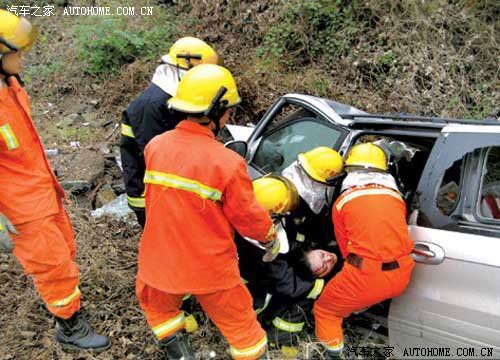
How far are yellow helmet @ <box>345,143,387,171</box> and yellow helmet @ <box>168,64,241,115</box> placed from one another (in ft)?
2.93

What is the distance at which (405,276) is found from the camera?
8.29 feet

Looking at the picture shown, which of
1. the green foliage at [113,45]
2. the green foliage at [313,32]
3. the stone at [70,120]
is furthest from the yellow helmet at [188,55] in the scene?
the green foliage at [113,45]

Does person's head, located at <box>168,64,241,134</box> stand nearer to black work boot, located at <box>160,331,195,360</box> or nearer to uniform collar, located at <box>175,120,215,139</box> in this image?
uniform collar, located at <box>175,120,215,139</box>

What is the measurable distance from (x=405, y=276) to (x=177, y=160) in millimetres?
1374

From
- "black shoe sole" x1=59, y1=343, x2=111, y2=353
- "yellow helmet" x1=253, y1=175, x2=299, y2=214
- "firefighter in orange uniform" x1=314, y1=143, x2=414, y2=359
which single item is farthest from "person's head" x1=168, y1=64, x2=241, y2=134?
"black shoe sole" x1=59, y1=343, x2=111, y2=353

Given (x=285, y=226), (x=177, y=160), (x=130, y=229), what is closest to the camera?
(x=177, y=160)

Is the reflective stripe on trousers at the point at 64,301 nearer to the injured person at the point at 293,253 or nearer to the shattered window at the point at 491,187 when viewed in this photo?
the injured person at the point at 293,253

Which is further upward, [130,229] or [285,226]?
[285,226]

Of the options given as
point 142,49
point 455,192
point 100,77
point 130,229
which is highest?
point 455,192

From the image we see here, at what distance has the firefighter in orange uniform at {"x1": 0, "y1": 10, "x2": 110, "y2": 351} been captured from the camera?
253cm

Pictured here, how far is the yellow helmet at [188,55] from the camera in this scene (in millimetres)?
3146

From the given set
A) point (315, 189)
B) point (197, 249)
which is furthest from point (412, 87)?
point (197, 249)

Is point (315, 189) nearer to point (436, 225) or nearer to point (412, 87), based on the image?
point (436, 225)

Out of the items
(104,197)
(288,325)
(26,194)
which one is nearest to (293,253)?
(288,325)
